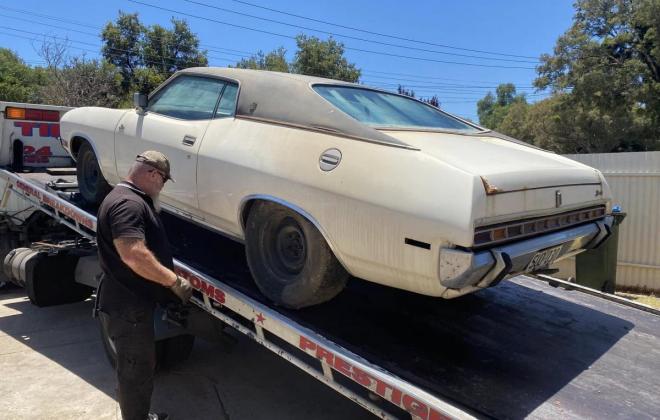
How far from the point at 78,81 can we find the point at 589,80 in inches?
876

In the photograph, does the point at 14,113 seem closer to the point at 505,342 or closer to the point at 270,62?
the point at 505,342

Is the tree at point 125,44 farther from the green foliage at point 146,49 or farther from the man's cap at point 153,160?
the man's cap at point 153,160

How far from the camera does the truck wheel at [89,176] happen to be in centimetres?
502

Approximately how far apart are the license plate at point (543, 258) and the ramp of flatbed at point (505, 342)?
0.54m

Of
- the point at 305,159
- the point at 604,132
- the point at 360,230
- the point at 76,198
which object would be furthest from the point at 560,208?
the point at 604,132

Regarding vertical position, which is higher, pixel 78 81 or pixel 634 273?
pixel 78 81

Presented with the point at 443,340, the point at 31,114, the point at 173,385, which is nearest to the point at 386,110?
the point at 443,340

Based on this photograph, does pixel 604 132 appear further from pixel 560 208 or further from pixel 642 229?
pixel 560 208

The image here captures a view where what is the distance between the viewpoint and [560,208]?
9.61 ft

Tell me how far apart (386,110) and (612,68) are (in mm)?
25191

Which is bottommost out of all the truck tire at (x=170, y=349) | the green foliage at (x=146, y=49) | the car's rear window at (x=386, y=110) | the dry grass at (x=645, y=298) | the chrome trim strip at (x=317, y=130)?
the dry grass at (x=645, y=298)

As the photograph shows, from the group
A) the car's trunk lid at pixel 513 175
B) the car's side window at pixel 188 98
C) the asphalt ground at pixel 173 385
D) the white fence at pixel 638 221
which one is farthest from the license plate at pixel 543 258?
the white fence at pixel 638 221

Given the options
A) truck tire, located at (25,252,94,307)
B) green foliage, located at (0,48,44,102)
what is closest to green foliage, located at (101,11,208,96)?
green foliage, located at (0,48,44,102)

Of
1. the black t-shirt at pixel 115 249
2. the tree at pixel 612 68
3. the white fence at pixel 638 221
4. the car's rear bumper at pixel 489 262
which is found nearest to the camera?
the car's rear bumper at pixel 489 262
